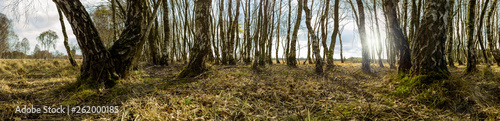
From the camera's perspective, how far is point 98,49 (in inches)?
134

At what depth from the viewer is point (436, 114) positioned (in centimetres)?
218

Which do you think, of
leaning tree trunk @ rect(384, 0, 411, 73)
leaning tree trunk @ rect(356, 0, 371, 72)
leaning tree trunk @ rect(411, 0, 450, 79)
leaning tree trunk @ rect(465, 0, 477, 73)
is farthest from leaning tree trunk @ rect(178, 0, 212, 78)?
leaning tree trunk @ rect(465, 0, 477, 73)

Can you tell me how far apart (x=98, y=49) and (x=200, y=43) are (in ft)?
7.42

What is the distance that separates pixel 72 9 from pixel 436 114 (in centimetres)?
574

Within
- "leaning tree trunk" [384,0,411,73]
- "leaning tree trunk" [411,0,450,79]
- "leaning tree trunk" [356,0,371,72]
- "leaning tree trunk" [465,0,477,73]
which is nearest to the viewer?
"leaning tree trunk" [411,0,450,79]

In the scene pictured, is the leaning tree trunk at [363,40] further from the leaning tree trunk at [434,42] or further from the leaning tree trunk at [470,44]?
the leaning tree trunk at [434,42]

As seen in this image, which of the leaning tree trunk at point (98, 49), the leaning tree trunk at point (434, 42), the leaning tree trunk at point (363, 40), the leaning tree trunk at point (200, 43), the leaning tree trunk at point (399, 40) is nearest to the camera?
the leaning tree trunk at point (434, 42)

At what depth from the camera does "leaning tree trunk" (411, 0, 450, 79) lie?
117 inches

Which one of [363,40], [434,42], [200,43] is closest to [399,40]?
[363,40]

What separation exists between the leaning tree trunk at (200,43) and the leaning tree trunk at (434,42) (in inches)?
185

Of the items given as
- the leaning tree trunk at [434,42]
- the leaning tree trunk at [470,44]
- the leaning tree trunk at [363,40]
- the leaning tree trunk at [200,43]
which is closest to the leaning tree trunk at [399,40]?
the leaning tree trunk at [434,42]

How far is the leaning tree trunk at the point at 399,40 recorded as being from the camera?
4.53m

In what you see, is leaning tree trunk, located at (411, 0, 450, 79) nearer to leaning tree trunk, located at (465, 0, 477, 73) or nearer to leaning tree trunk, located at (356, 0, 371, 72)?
leaning tree trunk, located at (465, 0, 477, 73)

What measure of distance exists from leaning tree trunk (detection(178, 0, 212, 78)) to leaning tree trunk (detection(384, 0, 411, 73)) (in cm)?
498
